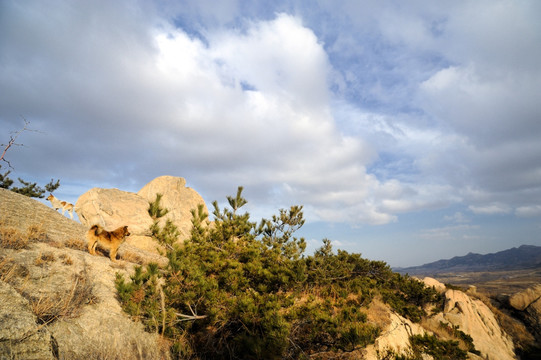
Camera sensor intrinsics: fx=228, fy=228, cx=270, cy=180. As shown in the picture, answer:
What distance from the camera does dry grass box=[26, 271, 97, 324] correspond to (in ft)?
15.4

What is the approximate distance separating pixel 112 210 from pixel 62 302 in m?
17.3

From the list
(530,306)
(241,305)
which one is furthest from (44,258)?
(530,306)

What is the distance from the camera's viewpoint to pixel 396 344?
7477mm

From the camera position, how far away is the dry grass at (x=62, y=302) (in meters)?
4.70

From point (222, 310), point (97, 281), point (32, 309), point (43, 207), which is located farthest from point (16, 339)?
point (43, 207)

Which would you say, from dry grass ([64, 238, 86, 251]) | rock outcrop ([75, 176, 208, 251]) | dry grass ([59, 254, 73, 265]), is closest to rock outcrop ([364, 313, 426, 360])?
dry grass ([59, 254, 73, 265])

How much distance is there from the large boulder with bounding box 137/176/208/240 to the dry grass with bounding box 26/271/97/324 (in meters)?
16.7

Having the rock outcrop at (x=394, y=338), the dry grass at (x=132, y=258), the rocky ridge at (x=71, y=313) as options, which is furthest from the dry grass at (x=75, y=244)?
the rock outcrop at (x=394, y=338)

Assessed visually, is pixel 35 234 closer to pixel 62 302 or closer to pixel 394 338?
pixel 62 302

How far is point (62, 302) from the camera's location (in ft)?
17.3

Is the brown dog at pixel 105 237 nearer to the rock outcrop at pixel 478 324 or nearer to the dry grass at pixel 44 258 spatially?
the dry grass at pixel 44 258

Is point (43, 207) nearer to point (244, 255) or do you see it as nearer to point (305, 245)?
point (244, 255)

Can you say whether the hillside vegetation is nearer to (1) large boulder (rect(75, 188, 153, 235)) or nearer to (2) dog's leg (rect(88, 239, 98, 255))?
(2) dog's leg (rect(88, 239, 98, 255))

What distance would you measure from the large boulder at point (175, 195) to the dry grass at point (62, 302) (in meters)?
16.7
